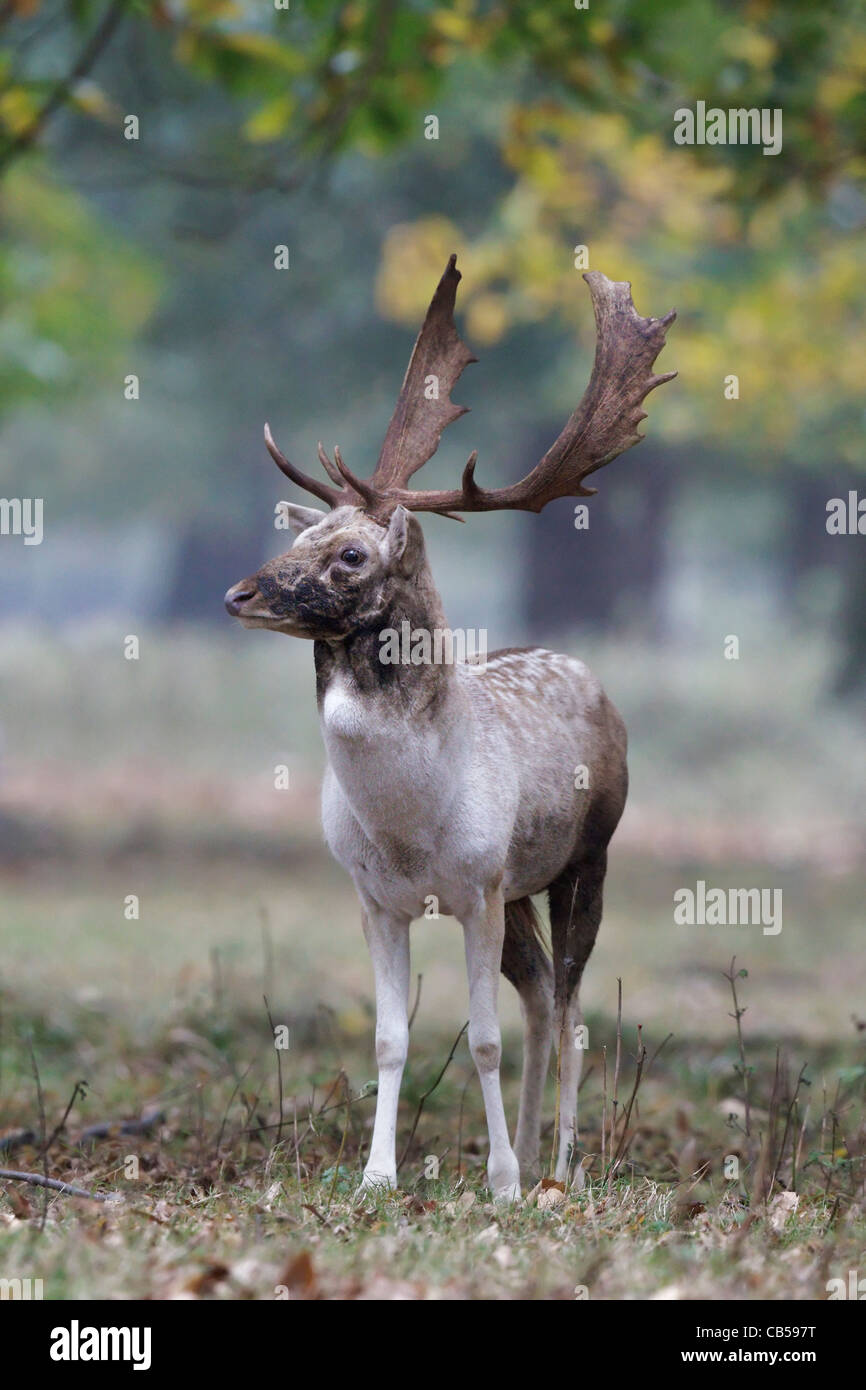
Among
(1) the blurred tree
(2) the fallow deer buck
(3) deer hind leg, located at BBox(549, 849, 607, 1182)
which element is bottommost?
(3) deer hind leg, located at BBox(549, 849, 607, 1182)

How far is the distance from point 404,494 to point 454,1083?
3411 millimetres

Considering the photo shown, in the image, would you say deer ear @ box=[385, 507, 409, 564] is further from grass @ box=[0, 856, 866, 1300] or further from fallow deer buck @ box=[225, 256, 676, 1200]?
grass @ box=[0, 856, 866, 1300]

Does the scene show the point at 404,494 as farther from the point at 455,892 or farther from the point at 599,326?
the point at 455,892

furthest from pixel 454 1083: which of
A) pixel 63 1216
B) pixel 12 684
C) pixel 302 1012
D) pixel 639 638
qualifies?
pixel 639 638

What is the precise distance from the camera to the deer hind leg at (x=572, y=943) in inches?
259

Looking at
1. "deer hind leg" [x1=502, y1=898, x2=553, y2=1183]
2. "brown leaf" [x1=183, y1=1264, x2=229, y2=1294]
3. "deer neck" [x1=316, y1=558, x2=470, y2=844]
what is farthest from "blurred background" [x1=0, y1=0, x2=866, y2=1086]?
"brown leaf" [x1=183, y1=1264, x2=229, y2=1294]

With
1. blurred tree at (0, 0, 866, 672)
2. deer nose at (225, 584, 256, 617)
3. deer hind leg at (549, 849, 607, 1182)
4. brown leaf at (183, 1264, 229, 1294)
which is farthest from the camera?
blurred tree at (0, 0, 866, 672)

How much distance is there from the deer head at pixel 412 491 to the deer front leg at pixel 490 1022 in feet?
3.67

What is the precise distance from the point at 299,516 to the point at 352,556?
0.53 metres

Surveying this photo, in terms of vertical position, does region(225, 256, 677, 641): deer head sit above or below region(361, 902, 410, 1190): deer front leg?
above

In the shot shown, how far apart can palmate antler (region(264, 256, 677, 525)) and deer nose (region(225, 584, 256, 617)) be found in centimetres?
58

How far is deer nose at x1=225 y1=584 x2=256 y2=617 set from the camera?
546cm

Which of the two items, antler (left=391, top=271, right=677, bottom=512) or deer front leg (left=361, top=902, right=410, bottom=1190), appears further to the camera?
antler (left=391, top=271, right=677, bottom=512)
